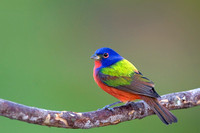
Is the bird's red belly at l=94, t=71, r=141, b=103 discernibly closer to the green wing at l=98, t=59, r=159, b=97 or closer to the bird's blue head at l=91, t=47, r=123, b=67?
the green wing at l=98, t=59, r=159, b=97

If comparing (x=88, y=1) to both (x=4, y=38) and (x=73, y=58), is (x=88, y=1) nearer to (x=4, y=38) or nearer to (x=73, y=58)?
(x=73, y=58)

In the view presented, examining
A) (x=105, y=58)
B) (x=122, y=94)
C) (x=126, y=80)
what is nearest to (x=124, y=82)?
(x=126, y=80)

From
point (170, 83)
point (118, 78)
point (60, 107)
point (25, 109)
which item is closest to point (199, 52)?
point (170, 83)

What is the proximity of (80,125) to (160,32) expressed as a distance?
5133 mm

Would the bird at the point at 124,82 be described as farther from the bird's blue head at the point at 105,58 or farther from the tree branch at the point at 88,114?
the tree branch at the point at 88,114

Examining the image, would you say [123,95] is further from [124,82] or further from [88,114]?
[88,114]

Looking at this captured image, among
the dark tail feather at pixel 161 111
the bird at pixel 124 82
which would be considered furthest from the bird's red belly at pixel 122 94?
the dark tail feather at pixel 161 111

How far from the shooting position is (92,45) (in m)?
7.57

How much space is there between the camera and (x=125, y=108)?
147 inches

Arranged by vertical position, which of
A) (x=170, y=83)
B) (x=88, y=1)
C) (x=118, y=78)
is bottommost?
(x=170, y=83)

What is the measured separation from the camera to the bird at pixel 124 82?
3.66m

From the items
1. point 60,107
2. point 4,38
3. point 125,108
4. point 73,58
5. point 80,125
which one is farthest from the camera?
point 73,58

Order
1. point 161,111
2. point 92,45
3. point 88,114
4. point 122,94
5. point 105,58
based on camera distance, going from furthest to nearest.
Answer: point 92,45 → point 105,58 → point 122,94 → point 161,111 → point 88,114

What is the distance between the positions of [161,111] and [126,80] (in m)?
0.57
